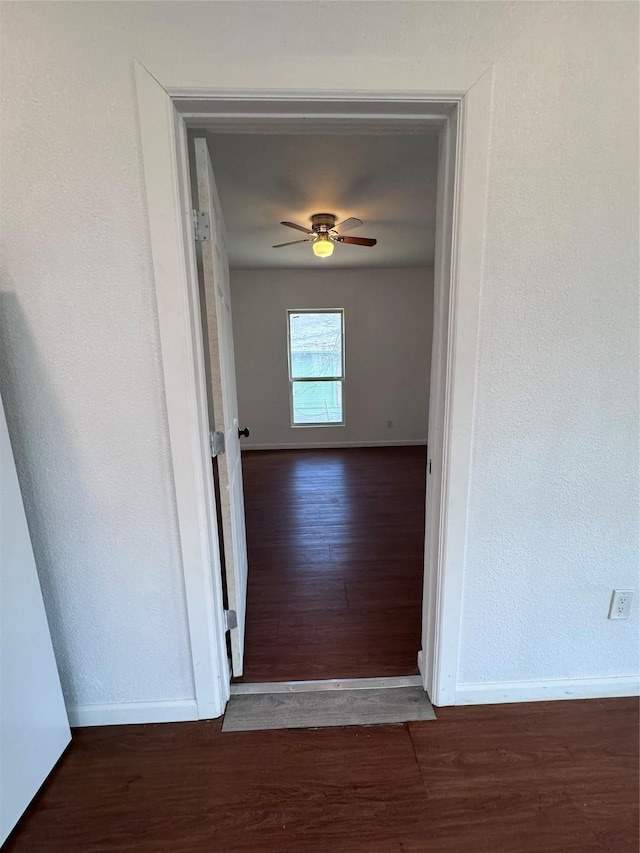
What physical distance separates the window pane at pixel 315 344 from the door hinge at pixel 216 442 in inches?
154

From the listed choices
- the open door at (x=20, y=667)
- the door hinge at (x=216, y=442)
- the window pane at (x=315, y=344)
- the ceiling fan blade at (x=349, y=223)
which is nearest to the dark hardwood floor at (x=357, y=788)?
the open door at (x=20, y=667)

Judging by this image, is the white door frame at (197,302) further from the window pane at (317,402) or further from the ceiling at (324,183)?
the window pane at (317,402)

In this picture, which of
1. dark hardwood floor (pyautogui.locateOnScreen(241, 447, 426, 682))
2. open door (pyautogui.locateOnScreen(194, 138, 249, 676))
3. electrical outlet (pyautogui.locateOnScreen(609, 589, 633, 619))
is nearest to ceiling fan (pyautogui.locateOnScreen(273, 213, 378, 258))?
open door (pyautogui.locateOnScreen(194, 138, 249, 676))

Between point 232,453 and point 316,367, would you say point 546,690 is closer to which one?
point 232,453

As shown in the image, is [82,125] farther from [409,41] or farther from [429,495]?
[429,495]

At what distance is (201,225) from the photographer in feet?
4.02

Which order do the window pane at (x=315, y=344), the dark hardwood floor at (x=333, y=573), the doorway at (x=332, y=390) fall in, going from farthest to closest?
the window pane at (x=315, y=344) < the doorway at (x=332, y=390) < the dark hardwood floor at (x=333, y=573)

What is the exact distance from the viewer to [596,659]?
146cm

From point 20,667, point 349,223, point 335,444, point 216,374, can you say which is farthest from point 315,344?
point 20,667

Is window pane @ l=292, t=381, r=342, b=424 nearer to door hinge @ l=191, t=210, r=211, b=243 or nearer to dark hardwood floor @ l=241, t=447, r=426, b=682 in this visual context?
dark hardwood floor @ l=241, t=447, r=426, b=682

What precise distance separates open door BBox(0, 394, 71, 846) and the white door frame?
1.51 ft

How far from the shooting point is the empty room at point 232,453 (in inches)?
39.4

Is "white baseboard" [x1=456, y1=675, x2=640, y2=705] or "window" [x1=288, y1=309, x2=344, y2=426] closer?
"white baseboard" [x1=456, y1=675, x2=640, y2=705]

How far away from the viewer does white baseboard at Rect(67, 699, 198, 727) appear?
54.5 inches
